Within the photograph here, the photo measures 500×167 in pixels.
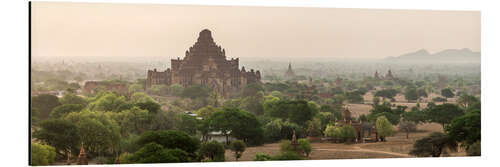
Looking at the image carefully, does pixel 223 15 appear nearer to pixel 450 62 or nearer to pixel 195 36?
pixel 195 36

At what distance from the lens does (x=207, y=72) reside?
1639cm

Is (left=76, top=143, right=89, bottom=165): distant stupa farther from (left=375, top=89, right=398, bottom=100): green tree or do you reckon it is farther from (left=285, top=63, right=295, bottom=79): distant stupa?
(left=375, top=89, right=398, bottom=100): green tree

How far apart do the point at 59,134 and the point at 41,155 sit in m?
0.62

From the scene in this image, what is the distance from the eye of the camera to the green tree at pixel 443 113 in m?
17.0

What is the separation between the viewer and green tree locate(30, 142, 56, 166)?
48.2ft

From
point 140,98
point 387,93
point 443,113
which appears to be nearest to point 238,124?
point 140,98

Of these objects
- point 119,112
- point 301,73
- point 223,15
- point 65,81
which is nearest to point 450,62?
point 301,73

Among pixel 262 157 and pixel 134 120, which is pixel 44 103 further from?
pixel 262 157

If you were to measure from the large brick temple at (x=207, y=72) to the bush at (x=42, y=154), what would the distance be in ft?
8.94

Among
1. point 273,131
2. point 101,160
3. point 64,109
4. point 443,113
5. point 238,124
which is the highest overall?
point 64,109

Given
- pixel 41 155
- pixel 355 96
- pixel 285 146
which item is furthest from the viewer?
pixel 355 96

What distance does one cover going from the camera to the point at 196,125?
1589cm

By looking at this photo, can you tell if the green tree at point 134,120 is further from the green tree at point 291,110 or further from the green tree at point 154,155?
the green tree at point 291,110

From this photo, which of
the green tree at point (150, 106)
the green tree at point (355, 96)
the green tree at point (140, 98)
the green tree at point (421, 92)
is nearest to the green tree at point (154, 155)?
the green tree at point (150, 106)
